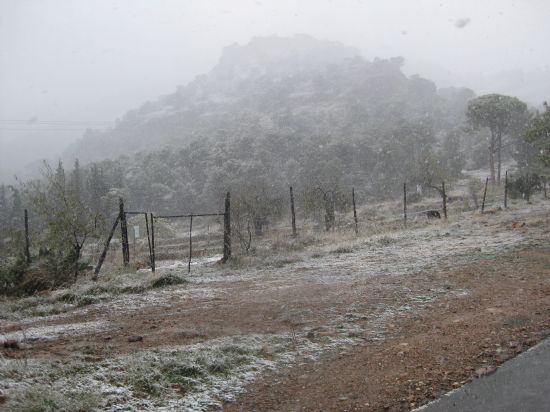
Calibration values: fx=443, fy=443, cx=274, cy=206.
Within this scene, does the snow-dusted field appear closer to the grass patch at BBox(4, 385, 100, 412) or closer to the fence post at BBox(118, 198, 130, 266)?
the grass patch at BBox(4, 385, 100, 412)

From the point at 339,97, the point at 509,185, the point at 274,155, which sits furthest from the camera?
the point at 339,97

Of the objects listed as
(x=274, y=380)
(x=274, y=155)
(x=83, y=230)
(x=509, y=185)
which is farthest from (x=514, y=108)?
(x=274, y=380)

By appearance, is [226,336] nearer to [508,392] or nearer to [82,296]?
[508,392]

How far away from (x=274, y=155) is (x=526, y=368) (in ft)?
234

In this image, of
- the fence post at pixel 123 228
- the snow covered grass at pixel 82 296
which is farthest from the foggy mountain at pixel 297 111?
the snow covered grass at pixel 82 296

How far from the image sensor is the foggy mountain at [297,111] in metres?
104

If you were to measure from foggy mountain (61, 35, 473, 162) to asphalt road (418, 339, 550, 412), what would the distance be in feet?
236

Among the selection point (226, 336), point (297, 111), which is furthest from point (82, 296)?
point (297, 111)

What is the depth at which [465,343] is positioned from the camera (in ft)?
17.4

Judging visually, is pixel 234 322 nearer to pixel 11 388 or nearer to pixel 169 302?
pixel 169 302

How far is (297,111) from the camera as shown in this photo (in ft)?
421

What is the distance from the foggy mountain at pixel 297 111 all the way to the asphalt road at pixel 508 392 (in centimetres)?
7201

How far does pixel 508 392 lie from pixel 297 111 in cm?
12780

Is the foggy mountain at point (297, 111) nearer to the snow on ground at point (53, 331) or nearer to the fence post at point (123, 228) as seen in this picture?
the fence post at point (123, 228)
